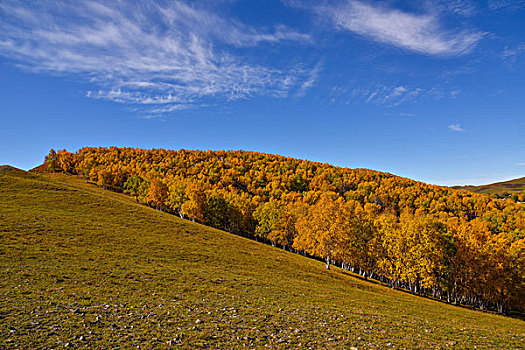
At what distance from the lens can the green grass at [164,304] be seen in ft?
44.0

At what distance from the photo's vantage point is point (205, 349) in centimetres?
1201

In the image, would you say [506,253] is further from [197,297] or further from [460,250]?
[197,297]

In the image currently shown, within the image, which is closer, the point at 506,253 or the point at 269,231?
the point at 506,253

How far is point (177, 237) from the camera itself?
49781mm

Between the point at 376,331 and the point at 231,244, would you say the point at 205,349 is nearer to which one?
the point at 376,331

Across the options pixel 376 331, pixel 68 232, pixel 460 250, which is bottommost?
pixel 68 232

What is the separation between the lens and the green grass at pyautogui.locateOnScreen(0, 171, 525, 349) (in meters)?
13.4

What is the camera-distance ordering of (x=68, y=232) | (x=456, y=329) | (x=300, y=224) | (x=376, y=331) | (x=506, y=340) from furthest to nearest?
1. (x=300, y=224)
2. (x=68, y=232)
3. (x=456, y=329)
4. (x=506, y=340)
5. (x=376, y=331)

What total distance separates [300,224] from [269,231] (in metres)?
23.4

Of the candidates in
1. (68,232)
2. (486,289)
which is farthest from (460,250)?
(68,232)

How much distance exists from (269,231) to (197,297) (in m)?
86.4

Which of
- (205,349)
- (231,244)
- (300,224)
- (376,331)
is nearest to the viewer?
(205,349)

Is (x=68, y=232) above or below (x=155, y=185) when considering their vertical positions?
below

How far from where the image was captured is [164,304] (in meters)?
19.1
